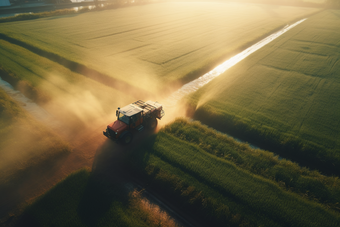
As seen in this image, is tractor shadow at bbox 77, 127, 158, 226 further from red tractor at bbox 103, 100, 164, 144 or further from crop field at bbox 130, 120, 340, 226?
red tractor at bbox 103, 100, 164, 144

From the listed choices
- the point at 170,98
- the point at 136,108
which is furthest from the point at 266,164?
the point at 170,98

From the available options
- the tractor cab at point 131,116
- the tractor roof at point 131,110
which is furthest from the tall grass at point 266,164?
the tractor roof at point 131,110

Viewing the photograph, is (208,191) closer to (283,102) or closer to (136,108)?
(136,108)

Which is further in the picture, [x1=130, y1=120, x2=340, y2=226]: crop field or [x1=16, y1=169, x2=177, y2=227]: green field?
[x1=130, y1=120, x2=340, y2=226]: crop field

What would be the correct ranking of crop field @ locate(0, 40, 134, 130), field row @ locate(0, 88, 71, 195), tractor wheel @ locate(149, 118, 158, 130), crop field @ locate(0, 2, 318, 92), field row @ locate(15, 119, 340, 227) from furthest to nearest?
1. crop field @ locate(0, 2, 318, 92)
2. crop field @ locate(0, 40, 134, 130)
3. tractor wheel @ locate(149, 118, 158, 130)
4. field row @ locate(0, 88, 71, 195)
5. field row @ locate(15, 119, 340, 227)

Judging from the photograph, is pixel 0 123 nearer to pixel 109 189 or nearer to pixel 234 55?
pixel 109 189

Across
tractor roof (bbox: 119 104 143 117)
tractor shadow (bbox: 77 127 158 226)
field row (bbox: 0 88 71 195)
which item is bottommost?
tractor shadow (bbox: 77 127 158 226)

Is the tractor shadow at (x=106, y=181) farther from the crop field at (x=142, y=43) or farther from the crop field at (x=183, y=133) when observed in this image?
the crop field at (x=142, y=43)

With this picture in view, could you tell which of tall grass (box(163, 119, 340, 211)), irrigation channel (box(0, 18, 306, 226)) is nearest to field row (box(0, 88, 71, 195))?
irrigation channel (box(0, 18, 306, 226))
